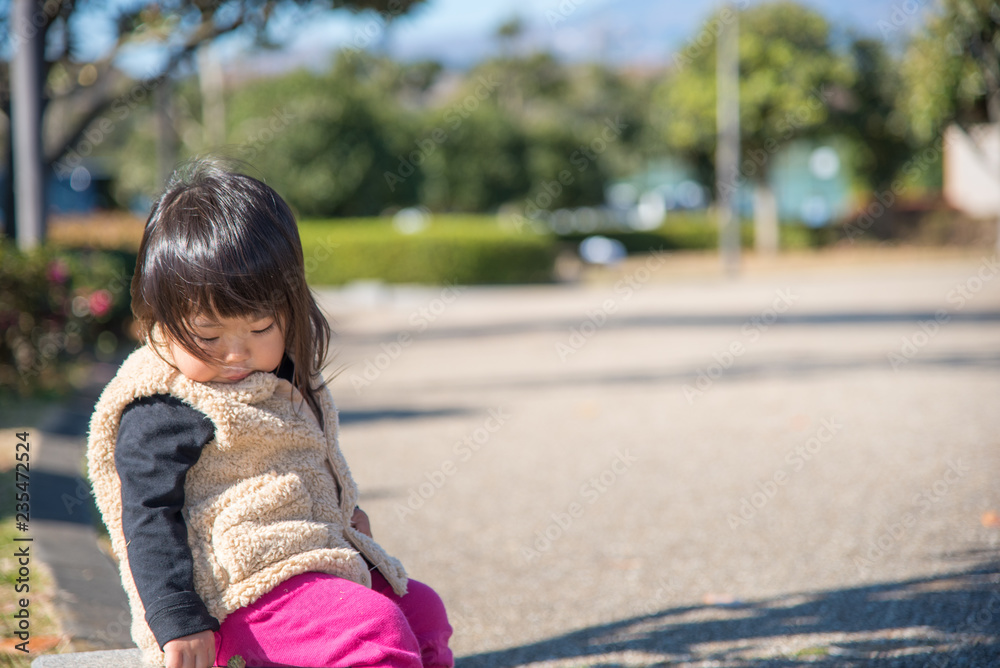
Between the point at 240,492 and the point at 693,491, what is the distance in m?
3.65

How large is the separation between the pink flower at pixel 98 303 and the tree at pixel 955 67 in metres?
12.4

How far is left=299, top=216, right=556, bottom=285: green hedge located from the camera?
854 inches

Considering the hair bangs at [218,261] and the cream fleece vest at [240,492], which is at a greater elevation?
the hair bangs at [218,261]

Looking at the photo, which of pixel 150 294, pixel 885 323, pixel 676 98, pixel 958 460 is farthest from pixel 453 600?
pixel 676 98

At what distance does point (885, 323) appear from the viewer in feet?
40.5

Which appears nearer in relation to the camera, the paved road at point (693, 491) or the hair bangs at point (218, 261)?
the hair bangs at point (218, 261)

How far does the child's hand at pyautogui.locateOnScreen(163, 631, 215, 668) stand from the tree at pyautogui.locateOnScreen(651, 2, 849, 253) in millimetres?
30651

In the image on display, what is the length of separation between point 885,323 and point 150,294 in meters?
12.1

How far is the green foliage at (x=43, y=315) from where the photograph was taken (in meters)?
6.80

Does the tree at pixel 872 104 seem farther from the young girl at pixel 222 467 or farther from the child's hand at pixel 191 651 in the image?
the child's hand at pixel 191 651

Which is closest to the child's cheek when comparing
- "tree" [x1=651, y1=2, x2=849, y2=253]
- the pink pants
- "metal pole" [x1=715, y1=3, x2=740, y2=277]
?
the pink pants

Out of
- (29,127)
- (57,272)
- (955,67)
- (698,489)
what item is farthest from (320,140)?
(698,489)

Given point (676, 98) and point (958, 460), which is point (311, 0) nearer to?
point (958, 460)

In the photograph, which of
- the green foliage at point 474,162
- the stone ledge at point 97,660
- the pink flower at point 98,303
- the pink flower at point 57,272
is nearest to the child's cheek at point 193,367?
the stone ledge at point 97,660
